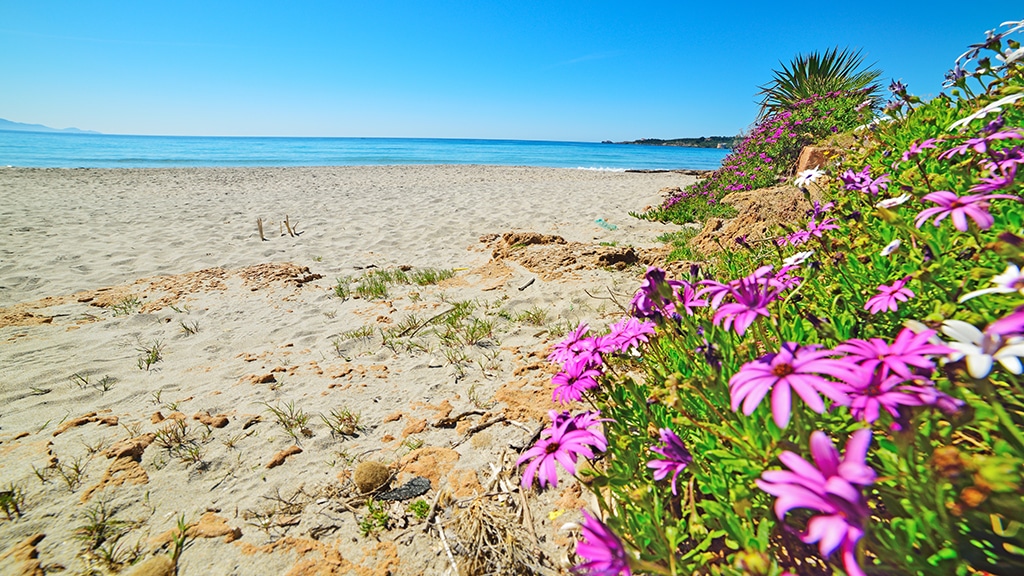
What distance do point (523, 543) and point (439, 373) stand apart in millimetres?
1633

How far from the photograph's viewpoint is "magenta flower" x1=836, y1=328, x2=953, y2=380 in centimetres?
86

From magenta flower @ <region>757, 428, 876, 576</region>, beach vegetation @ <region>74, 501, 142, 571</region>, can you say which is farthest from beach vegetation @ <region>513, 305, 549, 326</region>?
magenta flower @ <region>757, 428, 876, 576</region>

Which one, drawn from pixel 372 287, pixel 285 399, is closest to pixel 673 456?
pixel 285 399

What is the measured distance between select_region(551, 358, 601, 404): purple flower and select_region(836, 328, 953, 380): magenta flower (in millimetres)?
749

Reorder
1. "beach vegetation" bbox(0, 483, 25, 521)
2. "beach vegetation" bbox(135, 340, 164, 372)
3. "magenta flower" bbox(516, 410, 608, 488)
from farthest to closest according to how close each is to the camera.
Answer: "beach vegetation" bbox(135, 340, 164, 372)
"beach vegetation" bbox(0, 483, 25, 521)
"magenta flower" bbox(516, 410, 608, 488)

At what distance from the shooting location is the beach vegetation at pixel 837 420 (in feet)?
2.66

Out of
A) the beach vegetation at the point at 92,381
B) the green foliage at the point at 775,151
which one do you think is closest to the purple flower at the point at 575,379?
the beach vegetation at the point at 92,381

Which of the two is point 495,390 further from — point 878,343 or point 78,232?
point 78,232

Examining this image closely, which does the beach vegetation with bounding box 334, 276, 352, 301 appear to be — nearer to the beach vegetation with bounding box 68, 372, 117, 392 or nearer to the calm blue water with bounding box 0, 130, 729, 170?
the beach vegetation with bounding box 68, 372, 117, 392

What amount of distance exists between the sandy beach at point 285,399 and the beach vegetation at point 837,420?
526 millimetres

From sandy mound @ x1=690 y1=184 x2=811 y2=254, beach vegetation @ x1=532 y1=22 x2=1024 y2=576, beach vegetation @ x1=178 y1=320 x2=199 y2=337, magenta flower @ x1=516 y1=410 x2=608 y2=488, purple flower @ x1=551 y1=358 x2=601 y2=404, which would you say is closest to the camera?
beach vegetation @ x1=532 y1=22 x2=1024 y2=576

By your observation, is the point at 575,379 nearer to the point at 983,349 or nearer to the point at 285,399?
the point at 983,349

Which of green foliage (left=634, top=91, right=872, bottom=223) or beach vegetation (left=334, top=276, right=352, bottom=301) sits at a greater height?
green foliage (left=634, top=91, right=872, bottom=223)

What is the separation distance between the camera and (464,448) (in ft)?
7.91
